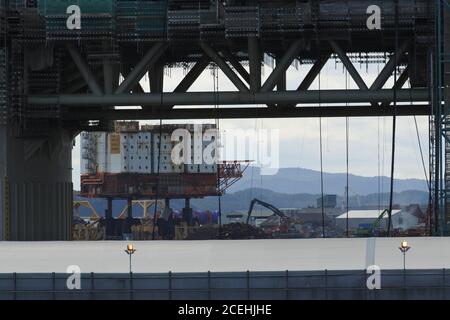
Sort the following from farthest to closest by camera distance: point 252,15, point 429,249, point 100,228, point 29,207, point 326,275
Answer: point 100,228 → point 29,207 → point 252,15 → point 429,249 → point 326,275

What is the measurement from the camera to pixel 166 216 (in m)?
188

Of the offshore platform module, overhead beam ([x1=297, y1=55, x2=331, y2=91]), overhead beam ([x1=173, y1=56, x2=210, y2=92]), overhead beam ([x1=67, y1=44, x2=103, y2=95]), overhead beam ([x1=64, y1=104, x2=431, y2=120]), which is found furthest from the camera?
overhead beam ([x1=64, y1=104, x2=431, y2=120])

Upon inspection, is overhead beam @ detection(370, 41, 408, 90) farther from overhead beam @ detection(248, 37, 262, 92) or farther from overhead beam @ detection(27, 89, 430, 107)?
overhead beam @ detection(248, 37, 262, 92)

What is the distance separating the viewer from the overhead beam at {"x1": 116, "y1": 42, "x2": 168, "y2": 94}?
61.8 meters

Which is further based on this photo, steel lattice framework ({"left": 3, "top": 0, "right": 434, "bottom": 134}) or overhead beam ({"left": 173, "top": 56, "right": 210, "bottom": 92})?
overhead beam ({"left": 173, "top": 56, "right": 210, "bottom": 92})

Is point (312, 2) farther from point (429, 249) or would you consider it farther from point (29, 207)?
point (429, 249)

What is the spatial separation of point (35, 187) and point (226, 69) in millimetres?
14899

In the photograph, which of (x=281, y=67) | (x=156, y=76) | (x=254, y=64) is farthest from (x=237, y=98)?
(x=156, y=76)

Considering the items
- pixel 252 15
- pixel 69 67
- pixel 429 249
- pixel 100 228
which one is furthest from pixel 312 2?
pixel 100 228

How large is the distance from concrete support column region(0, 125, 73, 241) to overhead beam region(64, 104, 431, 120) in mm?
3518

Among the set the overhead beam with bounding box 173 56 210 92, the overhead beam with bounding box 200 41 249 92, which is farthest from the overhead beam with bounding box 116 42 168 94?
the overhead beam with bounding box 173 56 210 92

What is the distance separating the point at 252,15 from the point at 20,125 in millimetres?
14578

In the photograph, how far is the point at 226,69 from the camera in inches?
2431

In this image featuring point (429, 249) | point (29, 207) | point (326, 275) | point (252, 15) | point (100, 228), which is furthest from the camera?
point (100, 228)
